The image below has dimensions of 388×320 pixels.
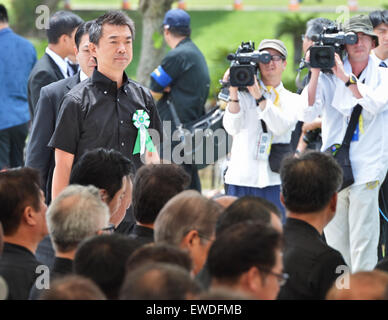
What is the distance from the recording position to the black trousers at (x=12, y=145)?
24.9ft

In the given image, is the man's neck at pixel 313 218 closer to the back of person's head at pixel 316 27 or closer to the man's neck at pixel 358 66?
the man's neck at pixel 358 66

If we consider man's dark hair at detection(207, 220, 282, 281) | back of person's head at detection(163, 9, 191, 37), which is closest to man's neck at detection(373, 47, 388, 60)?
back of person's head at detection(163, 9, 191, 37)

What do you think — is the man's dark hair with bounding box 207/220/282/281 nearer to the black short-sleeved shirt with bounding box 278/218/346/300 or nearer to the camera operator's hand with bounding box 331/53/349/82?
the black short-sleeved shirt with bounding box 278/218/346/300

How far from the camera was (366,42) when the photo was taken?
5367 millimetres

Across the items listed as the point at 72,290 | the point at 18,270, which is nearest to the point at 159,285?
the point at 72,290

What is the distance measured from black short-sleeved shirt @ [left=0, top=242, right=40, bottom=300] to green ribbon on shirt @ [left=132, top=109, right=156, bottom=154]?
1.23 metres

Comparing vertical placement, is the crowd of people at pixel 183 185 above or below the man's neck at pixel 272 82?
below

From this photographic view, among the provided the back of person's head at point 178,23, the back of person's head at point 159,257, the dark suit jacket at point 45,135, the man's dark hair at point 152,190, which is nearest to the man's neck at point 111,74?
the dark suit jacket at point 45,135

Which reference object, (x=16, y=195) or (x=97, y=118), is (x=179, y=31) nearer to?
(x=97, y=118)

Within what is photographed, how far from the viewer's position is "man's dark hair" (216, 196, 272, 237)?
328 centimetres

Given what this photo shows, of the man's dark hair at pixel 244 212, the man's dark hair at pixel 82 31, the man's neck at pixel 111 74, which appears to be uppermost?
the man's dark hair at pixel 82 31

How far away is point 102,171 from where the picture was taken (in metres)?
4.04

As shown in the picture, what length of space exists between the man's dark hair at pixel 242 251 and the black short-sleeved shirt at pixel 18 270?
99cm

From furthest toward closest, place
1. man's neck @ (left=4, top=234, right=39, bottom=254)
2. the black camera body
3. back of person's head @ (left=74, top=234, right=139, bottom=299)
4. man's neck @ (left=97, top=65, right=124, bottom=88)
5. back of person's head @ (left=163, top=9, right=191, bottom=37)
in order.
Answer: back of person's head @ (left=163, top=9, right=191, bottom=37) → the black camera body → man's neck @ (left=97, top=65, right=124, bottom=88) → man's neck @ (left=4, top=234, right=39, bottom=254) → back of person's head @ (left=74, top=234, right=139, bottom=299)
